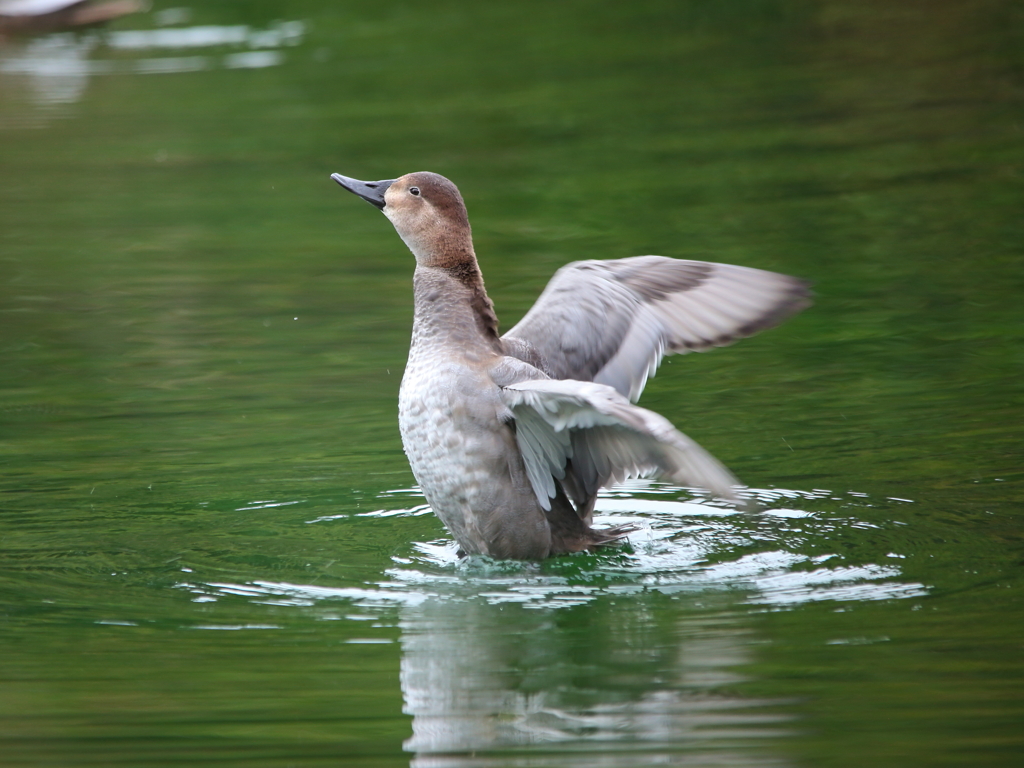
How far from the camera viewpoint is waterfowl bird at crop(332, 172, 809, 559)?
5.63m

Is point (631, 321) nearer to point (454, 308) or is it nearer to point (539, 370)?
point (539, 370)

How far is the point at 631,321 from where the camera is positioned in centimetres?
638

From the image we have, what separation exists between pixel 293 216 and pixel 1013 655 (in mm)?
8490

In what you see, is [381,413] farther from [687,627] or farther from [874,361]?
[687,627]

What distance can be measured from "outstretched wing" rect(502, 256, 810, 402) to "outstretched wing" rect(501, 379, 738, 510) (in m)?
0.47

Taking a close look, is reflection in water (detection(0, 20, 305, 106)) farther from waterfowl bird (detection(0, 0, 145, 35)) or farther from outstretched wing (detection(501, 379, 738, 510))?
outstretched wing (detection(501, 379, 738, 510))

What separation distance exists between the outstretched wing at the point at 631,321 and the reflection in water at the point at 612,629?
680 mm

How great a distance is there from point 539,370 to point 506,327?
2925 mm

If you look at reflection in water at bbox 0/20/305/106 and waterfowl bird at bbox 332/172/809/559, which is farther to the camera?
reflection in water at bbox 0/20/305/106

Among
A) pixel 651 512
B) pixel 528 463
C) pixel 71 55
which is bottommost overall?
pixel 651 512

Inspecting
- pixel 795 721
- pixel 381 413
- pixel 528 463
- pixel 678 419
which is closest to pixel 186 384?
pixel 381 413

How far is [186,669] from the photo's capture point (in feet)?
16.2

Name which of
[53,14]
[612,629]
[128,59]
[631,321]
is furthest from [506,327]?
[53,14]

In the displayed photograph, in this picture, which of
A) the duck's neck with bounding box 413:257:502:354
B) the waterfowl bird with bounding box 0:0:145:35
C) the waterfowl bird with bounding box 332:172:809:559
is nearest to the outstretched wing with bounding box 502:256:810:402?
the waterfowl bird with bounding box 332:172:809:559
